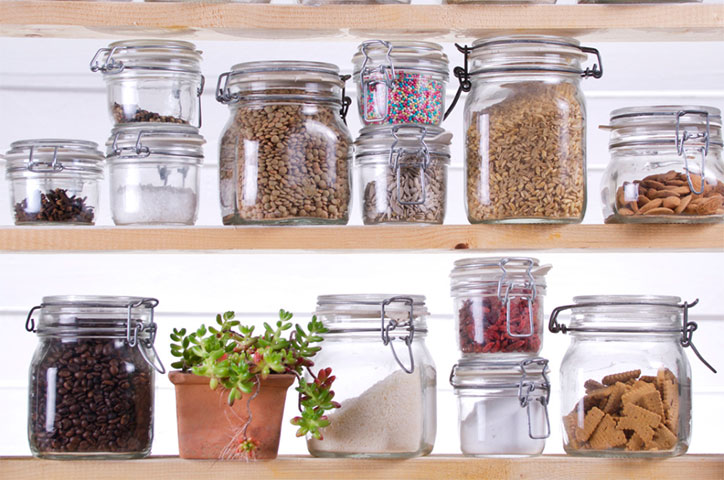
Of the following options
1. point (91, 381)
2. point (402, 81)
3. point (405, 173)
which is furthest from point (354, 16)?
point (91, 381)

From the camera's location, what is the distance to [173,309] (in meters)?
1.70

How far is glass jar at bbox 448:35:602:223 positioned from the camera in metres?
1.28

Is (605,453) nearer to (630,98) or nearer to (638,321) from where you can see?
(638,321)

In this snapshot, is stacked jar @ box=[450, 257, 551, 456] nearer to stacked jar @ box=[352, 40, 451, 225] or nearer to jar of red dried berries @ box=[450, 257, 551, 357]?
jar of red dried berries @ box=[450, 257, 551, 357]

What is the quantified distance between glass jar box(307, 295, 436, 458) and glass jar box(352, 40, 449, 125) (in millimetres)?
249

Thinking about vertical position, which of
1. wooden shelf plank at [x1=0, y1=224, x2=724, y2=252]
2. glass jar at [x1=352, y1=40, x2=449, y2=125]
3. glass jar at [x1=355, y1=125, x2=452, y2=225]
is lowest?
wooden shelf plank at [x1=0, y1=224, x2=724, y2=252]

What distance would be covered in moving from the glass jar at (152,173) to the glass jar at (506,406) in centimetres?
44

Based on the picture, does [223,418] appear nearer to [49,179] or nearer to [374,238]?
[374,238]

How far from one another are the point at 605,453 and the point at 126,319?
64 cm

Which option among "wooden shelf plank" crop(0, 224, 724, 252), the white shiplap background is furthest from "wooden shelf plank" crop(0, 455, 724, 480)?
the white shiplap background

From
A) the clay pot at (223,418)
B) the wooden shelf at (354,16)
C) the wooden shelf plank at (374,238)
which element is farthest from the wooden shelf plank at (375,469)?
the wooden shelf at (354,16)

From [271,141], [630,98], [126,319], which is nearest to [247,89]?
[271,141]

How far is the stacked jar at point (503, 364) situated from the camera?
1.34 meters

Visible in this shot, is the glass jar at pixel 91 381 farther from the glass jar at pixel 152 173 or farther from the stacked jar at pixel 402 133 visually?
the stacked jar at pixel 402 133
